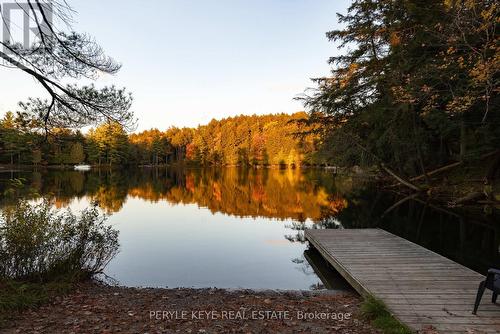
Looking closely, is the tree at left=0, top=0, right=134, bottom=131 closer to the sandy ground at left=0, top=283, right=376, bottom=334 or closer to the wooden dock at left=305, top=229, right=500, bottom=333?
the sandy ground at left=0, top=283, right=376, bottom=334

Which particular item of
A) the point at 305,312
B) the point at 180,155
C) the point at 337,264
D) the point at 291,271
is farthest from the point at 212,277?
the point at 180,155

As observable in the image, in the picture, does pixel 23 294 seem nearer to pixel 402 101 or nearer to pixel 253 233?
pixel 253 233

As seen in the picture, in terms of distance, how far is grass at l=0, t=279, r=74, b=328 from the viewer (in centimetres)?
514

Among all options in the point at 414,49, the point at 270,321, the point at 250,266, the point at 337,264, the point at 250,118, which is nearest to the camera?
the point at 270,321

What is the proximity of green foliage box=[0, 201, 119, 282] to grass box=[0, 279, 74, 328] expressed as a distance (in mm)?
327

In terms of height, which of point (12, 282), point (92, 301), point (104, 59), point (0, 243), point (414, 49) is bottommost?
point (92, 301)

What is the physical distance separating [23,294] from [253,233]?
987cm

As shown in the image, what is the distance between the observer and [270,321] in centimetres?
501

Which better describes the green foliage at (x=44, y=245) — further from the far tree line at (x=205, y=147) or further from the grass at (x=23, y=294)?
the far tree line at (x=205, y=147)

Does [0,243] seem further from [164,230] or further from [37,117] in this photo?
[164,230]

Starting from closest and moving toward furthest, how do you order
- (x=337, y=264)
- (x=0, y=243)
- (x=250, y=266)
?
(x=0, y=243) < (x=337, y=264) < (x=250, y=266)

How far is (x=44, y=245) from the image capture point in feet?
21.2

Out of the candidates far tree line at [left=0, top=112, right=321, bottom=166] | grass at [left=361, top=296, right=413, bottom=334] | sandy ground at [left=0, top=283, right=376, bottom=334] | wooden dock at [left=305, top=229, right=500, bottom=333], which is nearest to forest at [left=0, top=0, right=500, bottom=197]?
sandy ground at [left=0, top=283, right=376, bottom=334]

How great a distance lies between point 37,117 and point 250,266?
6622 millimetres
